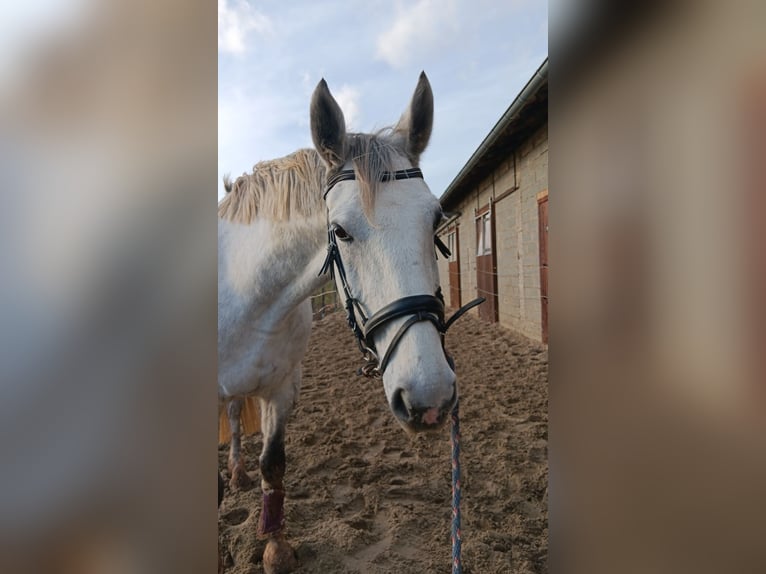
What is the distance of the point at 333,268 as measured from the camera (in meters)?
1.11

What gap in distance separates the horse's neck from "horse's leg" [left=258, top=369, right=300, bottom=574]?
1.71 ft

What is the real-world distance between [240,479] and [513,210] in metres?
3.36

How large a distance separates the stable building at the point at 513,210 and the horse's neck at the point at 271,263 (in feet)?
3.54

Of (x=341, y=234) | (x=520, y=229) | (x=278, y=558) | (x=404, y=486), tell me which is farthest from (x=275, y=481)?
(x=520, y=229)

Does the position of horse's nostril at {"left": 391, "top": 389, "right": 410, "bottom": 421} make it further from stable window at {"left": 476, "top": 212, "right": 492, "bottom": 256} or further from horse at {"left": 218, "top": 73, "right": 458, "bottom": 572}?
stable window at {"left": 476, "top": 212, "right": 492, "bottom": 256}

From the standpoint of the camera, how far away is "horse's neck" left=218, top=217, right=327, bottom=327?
4.13ft

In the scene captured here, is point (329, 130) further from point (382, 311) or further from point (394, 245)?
point (382, 311)

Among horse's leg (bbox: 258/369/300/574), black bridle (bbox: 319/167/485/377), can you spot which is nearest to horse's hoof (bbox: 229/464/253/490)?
horse's leg (bbox: 258/369/300/574)

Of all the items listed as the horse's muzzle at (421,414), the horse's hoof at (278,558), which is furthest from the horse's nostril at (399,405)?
the horse's hoof at (278,558)

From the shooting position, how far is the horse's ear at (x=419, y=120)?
1137 millimetres
